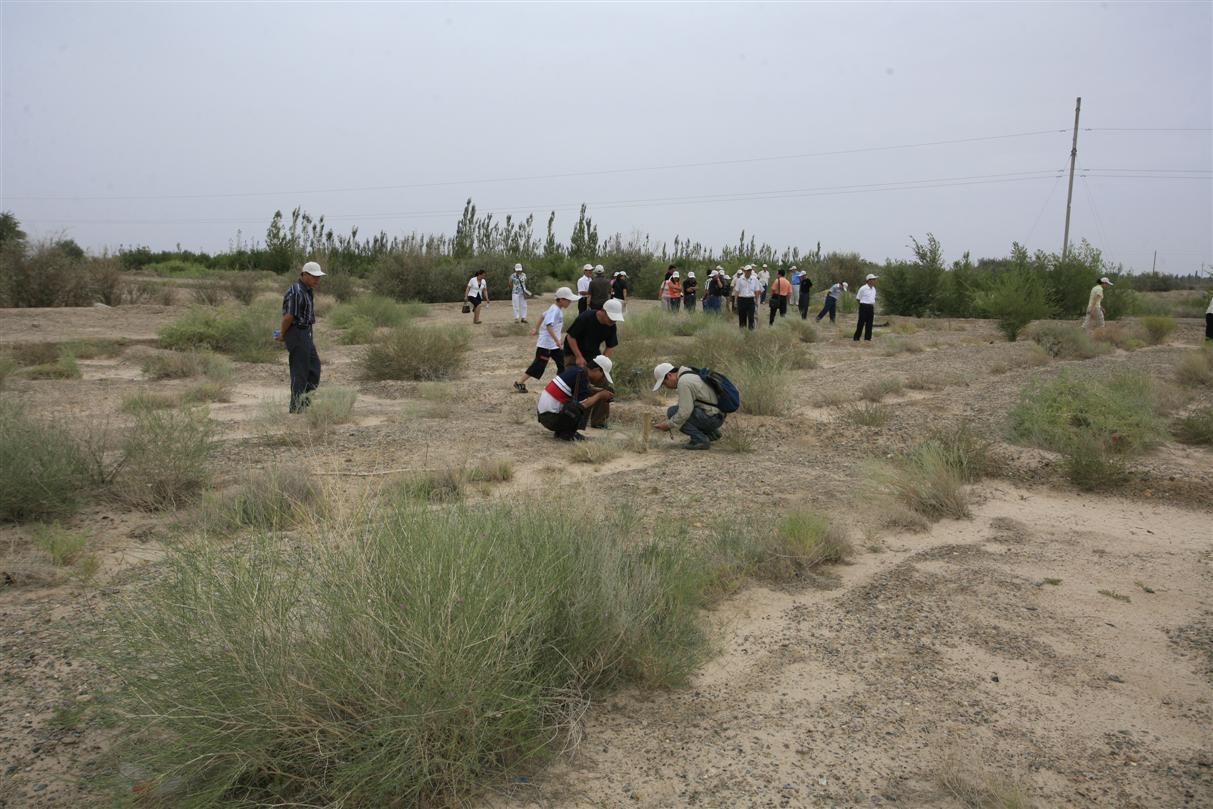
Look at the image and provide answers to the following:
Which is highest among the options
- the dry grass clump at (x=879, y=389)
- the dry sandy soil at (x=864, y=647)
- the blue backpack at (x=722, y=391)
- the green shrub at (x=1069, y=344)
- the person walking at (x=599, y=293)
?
the person walking at (x=599, y=293)

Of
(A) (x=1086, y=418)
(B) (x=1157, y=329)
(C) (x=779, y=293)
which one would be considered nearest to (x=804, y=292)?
(C) (x=779, y=293)

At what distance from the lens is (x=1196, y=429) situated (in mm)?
10344

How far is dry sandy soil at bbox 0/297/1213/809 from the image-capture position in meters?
3.81

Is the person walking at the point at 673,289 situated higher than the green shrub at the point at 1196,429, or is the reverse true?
the person walking at the point at 673,289

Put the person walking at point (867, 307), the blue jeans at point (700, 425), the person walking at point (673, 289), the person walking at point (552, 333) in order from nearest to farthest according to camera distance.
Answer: the blue jeans at point (700, 425) < the person walking at point (552, 333) < the person walking at point (867, 307) < the person walking at point (673, 289)

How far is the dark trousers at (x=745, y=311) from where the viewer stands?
23719mm

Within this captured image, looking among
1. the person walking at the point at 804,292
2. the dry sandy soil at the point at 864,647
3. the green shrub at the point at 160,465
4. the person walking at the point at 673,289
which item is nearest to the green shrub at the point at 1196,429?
the dry sandy soil at the point at 864,647

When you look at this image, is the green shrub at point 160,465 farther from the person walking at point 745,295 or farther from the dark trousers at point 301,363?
the person walking at point 745,295

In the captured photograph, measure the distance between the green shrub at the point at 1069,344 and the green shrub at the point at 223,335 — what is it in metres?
15.9

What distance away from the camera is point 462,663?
353 cm

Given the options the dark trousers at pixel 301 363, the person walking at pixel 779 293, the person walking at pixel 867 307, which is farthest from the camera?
the person walking at pixel 779 293

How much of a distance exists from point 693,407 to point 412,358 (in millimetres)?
7198

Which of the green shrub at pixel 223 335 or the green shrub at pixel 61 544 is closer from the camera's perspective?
the green shrub at pixel 61 544

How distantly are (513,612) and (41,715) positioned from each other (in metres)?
2.22
